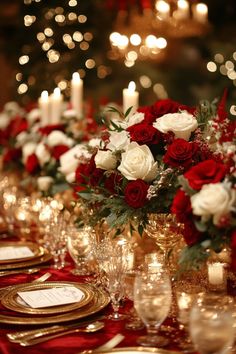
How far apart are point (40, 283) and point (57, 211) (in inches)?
22.1

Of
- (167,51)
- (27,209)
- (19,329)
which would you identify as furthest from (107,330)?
(167,51)

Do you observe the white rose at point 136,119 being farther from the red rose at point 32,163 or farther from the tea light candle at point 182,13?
the tea light candle at point 182,13

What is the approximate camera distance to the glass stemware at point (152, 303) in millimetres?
1652

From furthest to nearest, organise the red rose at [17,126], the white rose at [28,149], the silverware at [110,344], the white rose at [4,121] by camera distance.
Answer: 1. the white rose at [4,121]
2. the red rose at [17,126]
3. the white rose at [28,149]
4. the silverware at [110,344]

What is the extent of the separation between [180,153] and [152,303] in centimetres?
58

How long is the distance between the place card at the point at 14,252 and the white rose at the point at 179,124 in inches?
33.4

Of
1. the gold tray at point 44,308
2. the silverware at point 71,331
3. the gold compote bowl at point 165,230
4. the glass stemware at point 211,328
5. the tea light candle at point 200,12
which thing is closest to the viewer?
the glass stemware at point 211,328

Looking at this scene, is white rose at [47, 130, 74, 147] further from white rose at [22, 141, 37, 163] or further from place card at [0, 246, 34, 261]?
place card at [0, 246, 34, 261]

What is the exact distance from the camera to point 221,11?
283 inches

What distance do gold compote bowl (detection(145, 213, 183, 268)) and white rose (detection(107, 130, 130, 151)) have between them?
26 centimetres

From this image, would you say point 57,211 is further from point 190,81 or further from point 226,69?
point 190,81

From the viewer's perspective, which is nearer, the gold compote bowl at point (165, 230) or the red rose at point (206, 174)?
the red rose at point (206, 174)

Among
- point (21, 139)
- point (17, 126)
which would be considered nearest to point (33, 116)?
point (17, 126)

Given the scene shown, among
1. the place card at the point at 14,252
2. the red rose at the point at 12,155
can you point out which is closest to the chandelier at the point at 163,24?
the red rose at the point at 12,155
